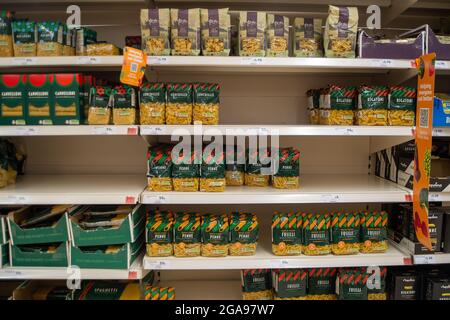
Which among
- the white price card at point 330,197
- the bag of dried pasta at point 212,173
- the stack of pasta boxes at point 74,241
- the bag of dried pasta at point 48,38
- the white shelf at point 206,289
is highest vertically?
the bag of dried pasta at point 48,38

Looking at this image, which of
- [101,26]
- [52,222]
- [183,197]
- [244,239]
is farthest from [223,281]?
[101,26]

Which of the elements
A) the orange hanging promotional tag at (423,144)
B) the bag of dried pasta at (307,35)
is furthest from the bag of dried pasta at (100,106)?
the orange hanging promotional tag at (423,144)

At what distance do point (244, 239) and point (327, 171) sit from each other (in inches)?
34.1

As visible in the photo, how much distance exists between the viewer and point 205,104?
1912 millimetres

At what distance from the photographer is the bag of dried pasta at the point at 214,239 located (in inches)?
76.7

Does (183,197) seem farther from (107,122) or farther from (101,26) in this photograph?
(101,26)

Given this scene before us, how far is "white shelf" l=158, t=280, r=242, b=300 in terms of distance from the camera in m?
2.25

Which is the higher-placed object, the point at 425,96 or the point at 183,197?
the point at 425,96

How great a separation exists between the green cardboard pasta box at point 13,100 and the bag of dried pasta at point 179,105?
0.74 meters

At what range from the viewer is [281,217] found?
198cm

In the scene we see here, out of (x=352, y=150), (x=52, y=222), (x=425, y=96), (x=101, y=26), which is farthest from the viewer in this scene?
(x=352, y=150)

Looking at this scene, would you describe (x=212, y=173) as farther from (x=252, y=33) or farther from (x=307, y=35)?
(x=307, y=35)

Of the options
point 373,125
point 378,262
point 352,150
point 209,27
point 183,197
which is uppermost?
point 209,27

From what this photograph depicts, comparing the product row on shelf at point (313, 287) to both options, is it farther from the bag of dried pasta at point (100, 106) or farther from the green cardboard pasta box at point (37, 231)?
the bag of dried pasta at point (100, 106)
